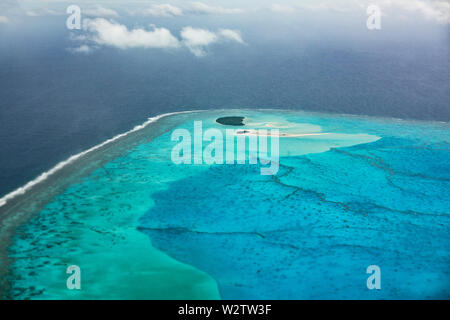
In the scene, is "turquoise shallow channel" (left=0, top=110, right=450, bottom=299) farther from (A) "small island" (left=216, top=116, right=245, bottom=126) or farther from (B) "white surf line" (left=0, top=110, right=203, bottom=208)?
(A) "small island" (left=216, top=116, right=245, bottom=126)

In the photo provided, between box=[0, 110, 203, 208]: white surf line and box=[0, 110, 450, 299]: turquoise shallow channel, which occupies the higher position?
box=[0, 110, 203, 208]: white surf line

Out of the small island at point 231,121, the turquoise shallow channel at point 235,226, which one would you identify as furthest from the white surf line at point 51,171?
the small island at point 231,121

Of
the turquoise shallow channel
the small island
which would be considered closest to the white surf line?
the turquoise shallow channel

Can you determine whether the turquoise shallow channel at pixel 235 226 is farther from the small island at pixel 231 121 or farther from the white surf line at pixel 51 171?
the small island at pixel 231 121

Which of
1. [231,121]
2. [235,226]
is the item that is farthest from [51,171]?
[231,121]

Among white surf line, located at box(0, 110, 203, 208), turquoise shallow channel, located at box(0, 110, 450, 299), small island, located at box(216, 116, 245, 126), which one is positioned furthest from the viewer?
small island, located at box(216, 116, 245, 126)
